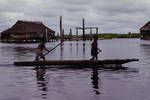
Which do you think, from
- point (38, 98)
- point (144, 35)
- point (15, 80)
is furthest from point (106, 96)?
point (144, 35)

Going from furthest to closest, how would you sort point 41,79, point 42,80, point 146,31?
1. point 146,31
2. point 41,79
3. point 42,80

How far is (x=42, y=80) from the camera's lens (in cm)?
1923

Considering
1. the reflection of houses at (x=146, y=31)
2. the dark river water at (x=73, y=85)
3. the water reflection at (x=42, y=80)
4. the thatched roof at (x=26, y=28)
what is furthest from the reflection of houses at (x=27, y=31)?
the dark river water at (x=73, y=85)

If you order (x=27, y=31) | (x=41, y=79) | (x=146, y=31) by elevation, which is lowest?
(x=41, y=79)

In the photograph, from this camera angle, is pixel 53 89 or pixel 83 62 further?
pixel 83 62

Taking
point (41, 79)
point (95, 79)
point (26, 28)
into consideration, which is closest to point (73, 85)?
point (95, 79)

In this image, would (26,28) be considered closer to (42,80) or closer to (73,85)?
(42,80)

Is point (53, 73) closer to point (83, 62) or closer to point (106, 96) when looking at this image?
point (83, 62)

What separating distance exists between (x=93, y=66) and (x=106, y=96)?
10.9 m

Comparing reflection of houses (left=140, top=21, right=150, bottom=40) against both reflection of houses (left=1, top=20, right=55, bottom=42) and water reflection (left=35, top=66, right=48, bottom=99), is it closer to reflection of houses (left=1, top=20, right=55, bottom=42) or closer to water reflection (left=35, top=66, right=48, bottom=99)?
reflection of houses (left=1, top=20, right=55, bottom=42)

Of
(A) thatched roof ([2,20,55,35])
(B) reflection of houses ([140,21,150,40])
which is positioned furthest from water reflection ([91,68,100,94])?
(B) reflection of houses ([140,21,150,40])

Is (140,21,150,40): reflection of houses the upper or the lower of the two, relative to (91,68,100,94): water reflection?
upper

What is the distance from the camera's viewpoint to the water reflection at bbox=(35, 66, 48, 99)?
15.6 metres

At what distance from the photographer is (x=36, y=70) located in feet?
78.6
